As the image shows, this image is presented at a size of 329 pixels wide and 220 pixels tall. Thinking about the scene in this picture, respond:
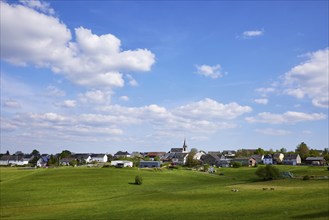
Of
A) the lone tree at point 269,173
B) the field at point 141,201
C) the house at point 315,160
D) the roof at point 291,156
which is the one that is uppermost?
the roof at point 291,156

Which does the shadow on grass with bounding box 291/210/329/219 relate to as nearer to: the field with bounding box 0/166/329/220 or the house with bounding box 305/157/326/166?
the field with bounding box 0/166/329/220

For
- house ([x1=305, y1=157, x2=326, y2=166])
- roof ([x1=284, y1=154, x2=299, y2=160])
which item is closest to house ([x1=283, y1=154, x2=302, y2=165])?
roof ([x1=284, y1=154, x2=299, y2=160])

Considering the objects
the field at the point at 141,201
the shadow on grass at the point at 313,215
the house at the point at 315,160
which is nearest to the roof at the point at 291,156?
the house at the point at 315,160

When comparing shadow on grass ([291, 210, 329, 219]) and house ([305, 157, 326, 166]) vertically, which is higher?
house ([305, 157, 326, 166])

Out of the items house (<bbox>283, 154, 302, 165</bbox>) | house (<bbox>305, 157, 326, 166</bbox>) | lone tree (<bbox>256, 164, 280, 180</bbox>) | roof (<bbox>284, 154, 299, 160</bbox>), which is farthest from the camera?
roof (<bbox>284, 154, 299, 160</bbox>)

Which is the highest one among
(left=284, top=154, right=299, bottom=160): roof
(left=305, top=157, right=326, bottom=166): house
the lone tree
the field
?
(left=284, top=154, right=299, bottom=160): roof

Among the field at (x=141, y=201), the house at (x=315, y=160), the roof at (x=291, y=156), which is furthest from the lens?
the roof at (x=291, y=156)

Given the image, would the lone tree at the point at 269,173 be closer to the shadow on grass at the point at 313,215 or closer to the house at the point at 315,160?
the shadow on grass at the point at 313,215

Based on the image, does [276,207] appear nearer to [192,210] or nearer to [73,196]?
[192,210]

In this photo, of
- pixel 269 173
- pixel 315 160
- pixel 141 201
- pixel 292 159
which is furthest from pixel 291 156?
pixel 141 201

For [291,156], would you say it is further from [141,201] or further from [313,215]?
[313,215]

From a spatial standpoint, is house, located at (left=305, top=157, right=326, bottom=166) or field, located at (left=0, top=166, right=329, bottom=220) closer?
field, located at (left=0, top=166, right=329, bottom=220)

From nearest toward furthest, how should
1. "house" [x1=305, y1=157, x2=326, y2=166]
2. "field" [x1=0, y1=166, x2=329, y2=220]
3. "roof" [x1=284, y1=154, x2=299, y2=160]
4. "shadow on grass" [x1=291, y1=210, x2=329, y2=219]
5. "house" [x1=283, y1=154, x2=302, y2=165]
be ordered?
"shadow on grass" [x1=291, y1=210, x2=329, y2=219], "field" [x1=0, y1=166, x2=329, y2=220], "house" [x1=305, y1=157, x2=326, y2=166], "house" [x1=283, y1=154, x2=302, y2=165], "roof" [x1=284, y1=154, x2=299, y2=160]

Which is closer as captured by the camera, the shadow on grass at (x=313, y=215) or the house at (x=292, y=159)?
the shadow on grass at (x=313, y=215)
